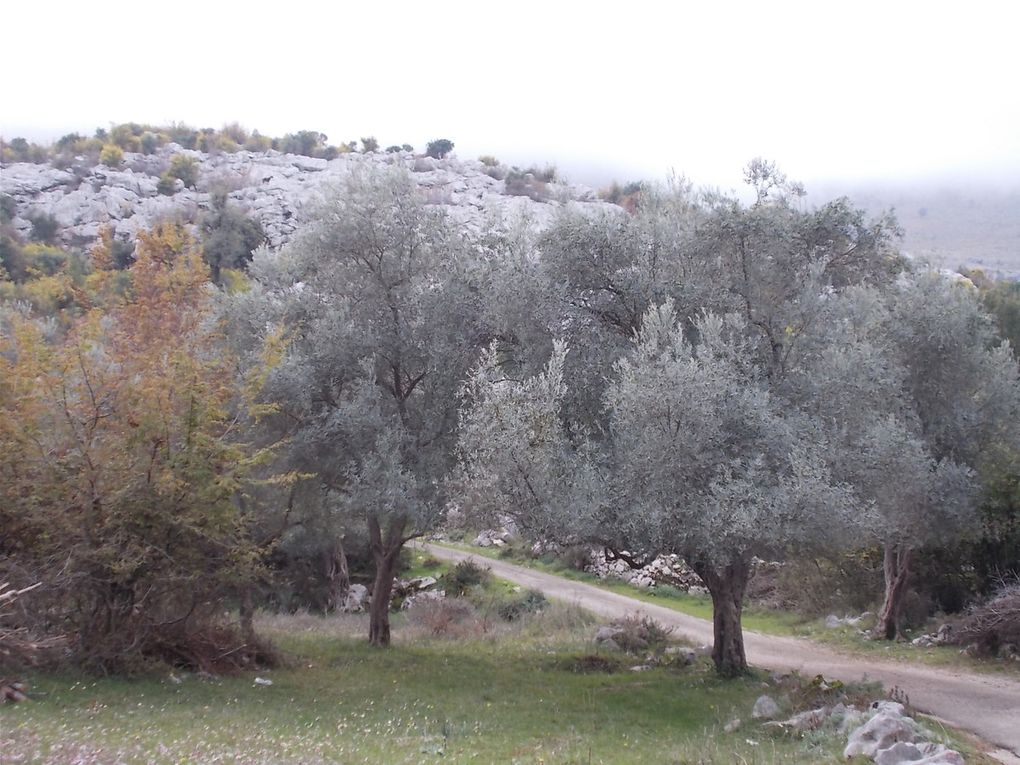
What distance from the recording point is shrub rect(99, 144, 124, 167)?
8119 centimetres

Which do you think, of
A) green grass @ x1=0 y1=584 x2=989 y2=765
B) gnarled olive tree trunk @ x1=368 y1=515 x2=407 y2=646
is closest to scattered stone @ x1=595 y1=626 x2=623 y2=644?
green grass @ x1=0 y1=584 x2=989 y2=765

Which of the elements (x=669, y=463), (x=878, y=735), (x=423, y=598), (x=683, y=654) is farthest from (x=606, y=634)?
(x=878, y=735)

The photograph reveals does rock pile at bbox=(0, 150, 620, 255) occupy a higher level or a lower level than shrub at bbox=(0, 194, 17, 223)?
higher

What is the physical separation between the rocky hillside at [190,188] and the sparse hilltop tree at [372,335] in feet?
128

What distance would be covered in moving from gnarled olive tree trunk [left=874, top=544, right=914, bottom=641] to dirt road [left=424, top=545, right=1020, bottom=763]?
6.50ft

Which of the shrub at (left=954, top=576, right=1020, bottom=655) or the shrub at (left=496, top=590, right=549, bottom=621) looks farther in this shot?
the shrub at (left=496, top=590, right=549, bottom=621)

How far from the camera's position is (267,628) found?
20797 mm

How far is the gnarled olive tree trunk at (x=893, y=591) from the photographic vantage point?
A: 20.1m

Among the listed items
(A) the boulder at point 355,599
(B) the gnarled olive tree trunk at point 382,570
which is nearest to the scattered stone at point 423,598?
(A) the boulder at point 355,599

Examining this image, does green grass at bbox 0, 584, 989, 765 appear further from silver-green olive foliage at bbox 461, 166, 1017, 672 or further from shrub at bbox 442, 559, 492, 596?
shrub at bbox 442, 559, 492, 596

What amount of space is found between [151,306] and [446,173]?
79.6 m

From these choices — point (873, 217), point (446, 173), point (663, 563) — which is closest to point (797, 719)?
point (873, 217)

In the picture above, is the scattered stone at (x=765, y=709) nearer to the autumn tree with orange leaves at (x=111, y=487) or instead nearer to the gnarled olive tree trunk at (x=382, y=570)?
the gnarled olive tree trunk at (x=382, y=570)

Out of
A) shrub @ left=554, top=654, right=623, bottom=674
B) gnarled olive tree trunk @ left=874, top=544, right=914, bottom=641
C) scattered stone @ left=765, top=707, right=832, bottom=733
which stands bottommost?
shrub @ left=554, top=654, right=623, bottom=674
